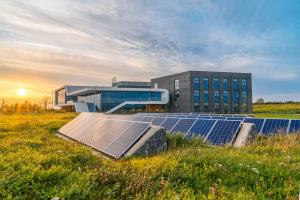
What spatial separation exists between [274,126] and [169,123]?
5960 mm

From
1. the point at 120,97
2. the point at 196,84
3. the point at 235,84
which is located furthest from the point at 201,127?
the point at 235,84

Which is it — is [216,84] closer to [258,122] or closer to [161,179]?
[258,122]

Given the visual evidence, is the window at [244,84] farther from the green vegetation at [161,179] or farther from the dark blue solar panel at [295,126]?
the green vegetation at [161,179]

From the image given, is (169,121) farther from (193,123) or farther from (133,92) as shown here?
(133,92)

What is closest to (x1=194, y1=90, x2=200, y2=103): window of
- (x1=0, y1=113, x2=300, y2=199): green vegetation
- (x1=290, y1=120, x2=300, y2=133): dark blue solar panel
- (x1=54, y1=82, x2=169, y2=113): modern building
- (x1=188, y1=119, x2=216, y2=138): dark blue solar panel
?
(x1=54, y1=82, x2=169, y2=113): modern building

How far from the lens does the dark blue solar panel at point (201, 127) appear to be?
1356 cm

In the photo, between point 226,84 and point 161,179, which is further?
point 226,84

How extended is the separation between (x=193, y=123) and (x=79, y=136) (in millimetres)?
6866

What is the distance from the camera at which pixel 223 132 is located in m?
13.0

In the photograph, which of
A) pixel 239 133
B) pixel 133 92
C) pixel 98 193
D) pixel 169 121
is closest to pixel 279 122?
pixel 239 133

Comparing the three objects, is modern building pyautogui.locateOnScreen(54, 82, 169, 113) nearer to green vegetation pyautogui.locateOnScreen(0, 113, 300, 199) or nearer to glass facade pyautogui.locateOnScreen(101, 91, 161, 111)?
glass facade pyautogui.locateOnScreen(101, 91, 161, 111)

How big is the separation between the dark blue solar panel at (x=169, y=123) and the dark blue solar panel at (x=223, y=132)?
10.0 feet

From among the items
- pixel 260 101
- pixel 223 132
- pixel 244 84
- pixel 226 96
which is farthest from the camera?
pixel 260 101

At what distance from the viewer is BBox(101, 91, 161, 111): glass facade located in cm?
Answer: 7725
